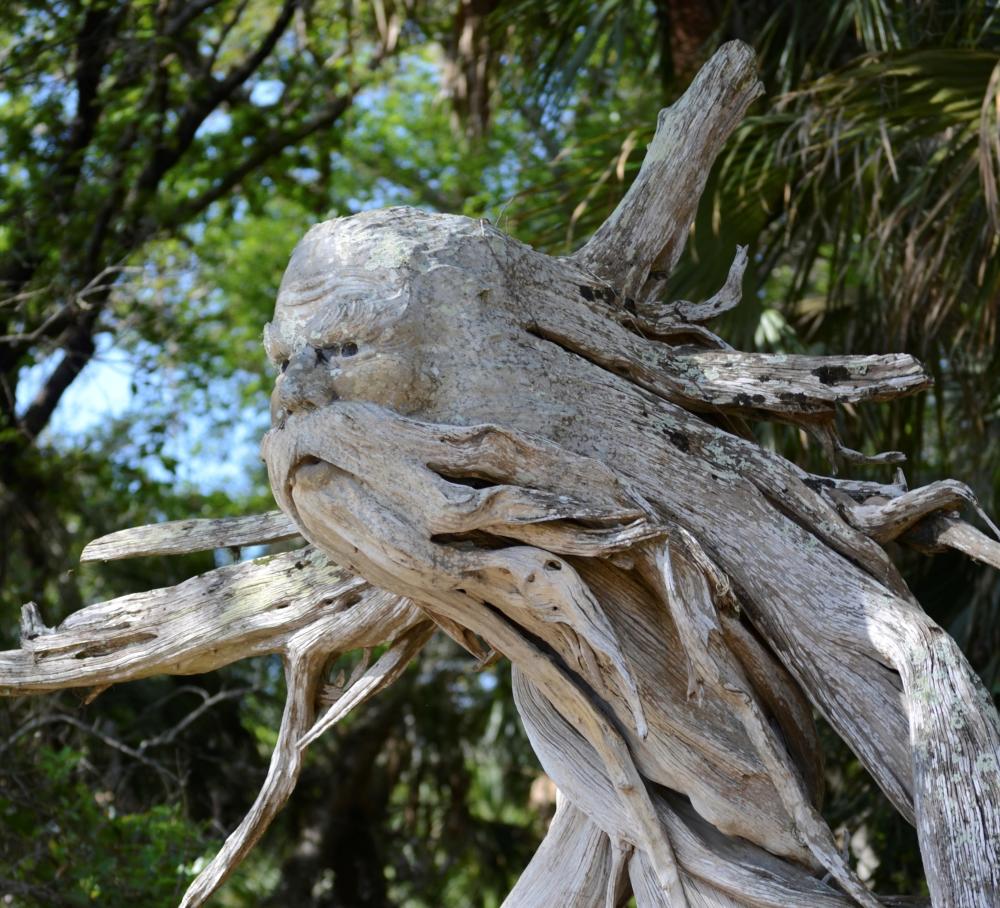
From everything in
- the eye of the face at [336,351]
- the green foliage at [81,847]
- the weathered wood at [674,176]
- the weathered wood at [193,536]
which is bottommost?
the green foliage at [81,847]

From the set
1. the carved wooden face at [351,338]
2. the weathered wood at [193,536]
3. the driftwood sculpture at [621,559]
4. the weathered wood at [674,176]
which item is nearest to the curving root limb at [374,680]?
the driftwood sculpture at [621,559]

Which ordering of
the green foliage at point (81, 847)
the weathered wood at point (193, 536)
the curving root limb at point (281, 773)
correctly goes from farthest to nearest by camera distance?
the green foliage at point (81, 847), the weathered wood at point (193, 536), the curving root limb at point (281, 773)

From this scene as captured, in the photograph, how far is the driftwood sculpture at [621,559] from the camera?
8.04 ft

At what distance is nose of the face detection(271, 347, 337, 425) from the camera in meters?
2.51

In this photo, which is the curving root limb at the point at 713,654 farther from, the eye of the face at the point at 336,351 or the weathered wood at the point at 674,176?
the weathered wood at the point at 674,176

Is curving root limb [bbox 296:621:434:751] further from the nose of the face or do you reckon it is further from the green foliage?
the green foliage

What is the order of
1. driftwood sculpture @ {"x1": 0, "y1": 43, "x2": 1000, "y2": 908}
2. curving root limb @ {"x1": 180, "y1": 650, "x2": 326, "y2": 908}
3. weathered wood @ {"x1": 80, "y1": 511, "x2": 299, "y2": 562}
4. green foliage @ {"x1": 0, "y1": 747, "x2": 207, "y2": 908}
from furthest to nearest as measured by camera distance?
green foliage @ {"x1": 0, "y1": 747, "x2": 207, "y2": 908}
weathered wood @ {"x1": 80, "y1": 511, "x2": 299, "y2": 562}
curving root limb @ {"x1": 180, "y1": 650, "x2": 326, "y2": 908}
driftwood sculpture @ {"x1": 0, "y1": 43, "x2": 1000, "y2": 908}

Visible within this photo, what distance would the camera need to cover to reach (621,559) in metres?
2.50

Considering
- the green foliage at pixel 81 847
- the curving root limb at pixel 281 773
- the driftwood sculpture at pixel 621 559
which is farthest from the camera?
the green foliage at pixel 81 847

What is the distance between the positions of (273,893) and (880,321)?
445 centimetres

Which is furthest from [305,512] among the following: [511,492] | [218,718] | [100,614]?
[218,718]

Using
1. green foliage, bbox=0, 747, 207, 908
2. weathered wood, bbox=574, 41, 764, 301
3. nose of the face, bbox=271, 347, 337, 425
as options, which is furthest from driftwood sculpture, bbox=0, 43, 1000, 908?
green foliage, bbox=0, 747, 207, 908

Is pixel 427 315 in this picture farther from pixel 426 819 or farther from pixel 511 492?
pixel 426 819

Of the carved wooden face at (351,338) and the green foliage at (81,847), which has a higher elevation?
the carved wooden face at (351,338)
